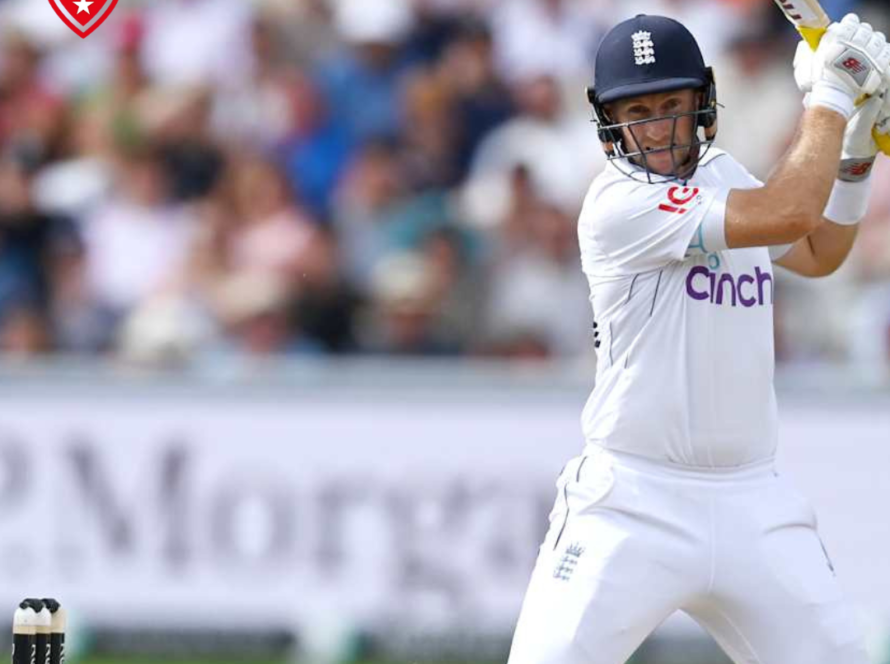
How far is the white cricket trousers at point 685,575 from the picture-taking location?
5059 millimetres

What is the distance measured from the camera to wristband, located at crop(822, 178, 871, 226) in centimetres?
577

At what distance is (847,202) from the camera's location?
5.77m

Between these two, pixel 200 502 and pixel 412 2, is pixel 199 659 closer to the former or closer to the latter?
pixel 200 502

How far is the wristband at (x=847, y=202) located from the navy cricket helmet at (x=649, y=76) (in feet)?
1.98

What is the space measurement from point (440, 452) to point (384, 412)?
0.35 metres

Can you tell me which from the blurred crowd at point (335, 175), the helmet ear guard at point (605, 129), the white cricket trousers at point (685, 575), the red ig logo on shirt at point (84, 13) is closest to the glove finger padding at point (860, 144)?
the helmet ear guard at point (605, 129)

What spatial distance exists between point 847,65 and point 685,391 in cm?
100

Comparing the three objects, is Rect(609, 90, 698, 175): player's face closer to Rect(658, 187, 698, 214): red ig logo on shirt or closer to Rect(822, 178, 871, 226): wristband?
Rect(658, 187, 698, 214): red ig logo on shirt

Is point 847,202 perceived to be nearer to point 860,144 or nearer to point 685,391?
point 860,144

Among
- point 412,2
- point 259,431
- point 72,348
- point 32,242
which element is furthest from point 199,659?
point 412,2

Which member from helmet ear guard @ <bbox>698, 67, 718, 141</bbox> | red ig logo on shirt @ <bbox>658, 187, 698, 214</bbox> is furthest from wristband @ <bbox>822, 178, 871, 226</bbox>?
red ig logo on shirt @ <bbox>658, 187, 698, 214</bbox>

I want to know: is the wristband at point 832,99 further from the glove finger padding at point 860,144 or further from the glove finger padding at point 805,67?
the glove finger padding at point 860,144

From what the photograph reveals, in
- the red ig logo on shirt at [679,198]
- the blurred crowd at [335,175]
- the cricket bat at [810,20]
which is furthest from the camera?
the blurred crowd at [335,175]

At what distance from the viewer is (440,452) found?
9375 mm
